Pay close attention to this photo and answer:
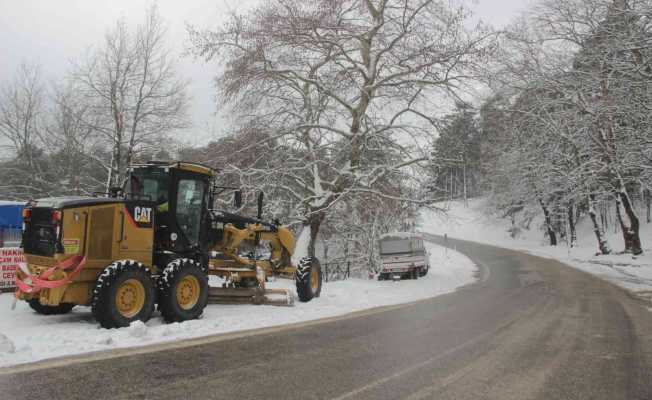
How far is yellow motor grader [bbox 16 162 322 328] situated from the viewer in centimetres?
778

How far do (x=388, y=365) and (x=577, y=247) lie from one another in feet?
135

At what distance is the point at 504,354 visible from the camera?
6.78 m

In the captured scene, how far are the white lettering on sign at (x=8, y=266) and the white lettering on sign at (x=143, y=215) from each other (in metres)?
4.47

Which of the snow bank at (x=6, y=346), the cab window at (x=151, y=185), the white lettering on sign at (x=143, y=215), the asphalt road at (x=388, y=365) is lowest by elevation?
the asphalt road at (x=388, y=365)

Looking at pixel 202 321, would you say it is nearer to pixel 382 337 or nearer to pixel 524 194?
pixel 382 337

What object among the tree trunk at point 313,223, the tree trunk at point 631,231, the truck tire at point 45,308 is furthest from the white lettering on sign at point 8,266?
the tree trunk at point 631,231

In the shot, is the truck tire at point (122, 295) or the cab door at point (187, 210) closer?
the truck tire at point (122, 295)

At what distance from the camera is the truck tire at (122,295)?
7.59 metres

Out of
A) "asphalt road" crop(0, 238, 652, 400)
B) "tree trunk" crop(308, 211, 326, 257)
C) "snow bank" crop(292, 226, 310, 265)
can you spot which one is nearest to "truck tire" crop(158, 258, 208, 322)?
"asphalt road" crop(0, 238, 652, 400)

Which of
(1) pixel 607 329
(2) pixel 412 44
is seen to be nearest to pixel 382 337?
(1) pixel 607 329

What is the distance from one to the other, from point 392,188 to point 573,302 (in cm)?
726

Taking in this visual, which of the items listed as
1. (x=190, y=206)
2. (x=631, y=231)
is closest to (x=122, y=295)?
(x=190, y=206)

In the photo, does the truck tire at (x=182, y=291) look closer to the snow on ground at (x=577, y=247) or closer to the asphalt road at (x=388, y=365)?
the asphalt road at (x=388, y=365)

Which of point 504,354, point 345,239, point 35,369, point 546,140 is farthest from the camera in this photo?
point 345,239
